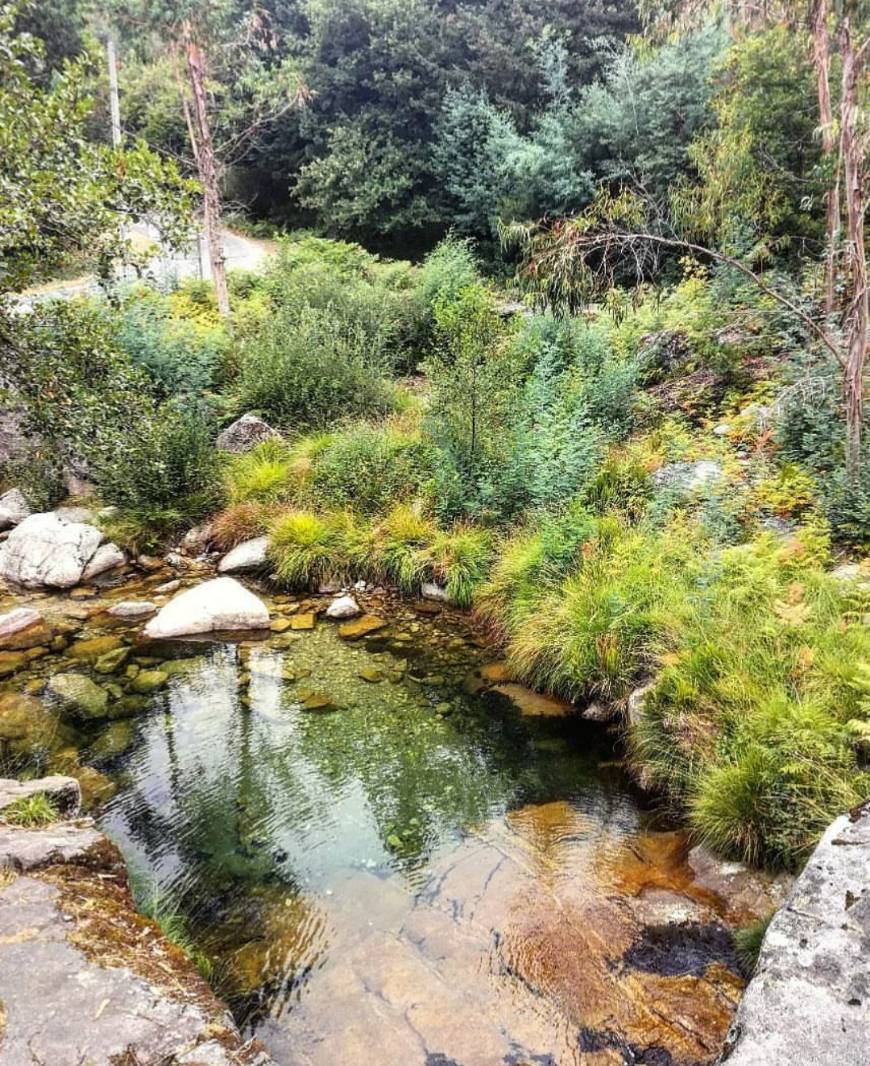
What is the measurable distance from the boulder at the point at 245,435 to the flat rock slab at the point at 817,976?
354 inches

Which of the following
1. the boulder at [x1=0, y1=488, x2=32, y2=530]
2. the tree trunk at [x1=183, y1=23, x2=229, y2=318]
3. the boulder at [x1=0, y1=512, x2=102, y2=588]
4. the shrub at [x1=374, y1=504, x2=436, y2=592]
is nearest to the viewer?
the shrub at [x1=374, y1=504, x2=436, y2=592]

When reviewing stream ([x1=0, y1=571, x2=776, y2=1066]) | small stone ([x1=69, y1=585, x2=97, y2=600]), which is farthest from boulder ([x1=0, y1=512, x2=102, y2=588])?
stream ([x1=0, y1=571, x2=776, y2=1066])

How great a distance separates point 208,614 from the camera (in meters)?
6.86

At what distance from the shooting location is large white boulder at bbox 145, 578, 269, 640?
6.80 m

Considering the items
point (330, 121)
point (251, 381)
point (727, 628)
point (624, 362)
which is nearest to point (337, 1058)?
point (727, 628)

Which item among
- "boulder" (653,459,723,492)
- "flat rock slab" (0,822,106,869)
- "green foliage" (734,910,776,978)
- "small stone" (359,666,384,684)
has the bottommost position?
"small stone" (359,666,384,684)

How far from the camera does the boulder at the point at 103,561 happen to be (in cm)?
812

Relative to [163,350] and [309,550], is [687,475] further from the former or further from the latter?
[163,350]

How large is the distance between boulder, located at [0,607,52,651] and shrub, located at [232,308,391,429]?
4.78 metres

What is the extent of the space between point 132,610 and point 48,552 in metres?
1.76

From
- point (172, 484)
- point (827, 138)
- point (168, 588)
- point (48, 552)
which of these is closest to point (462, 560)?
point (168, 588)

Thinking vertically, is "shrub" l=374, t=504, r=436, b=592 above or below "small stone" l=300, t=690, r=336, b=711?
above

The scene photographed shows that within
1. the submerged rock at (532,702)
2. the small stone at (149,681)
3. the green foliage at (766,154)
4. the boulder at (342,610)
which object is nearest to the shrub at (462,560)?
the boulder at (342,610)

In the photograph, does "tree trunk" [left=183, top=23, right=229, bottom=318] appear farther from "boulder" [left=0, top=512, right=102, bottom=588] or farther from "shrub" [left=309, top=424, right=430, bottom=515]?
"boulder" [left=0, top=512, right=102, bottom=588]
